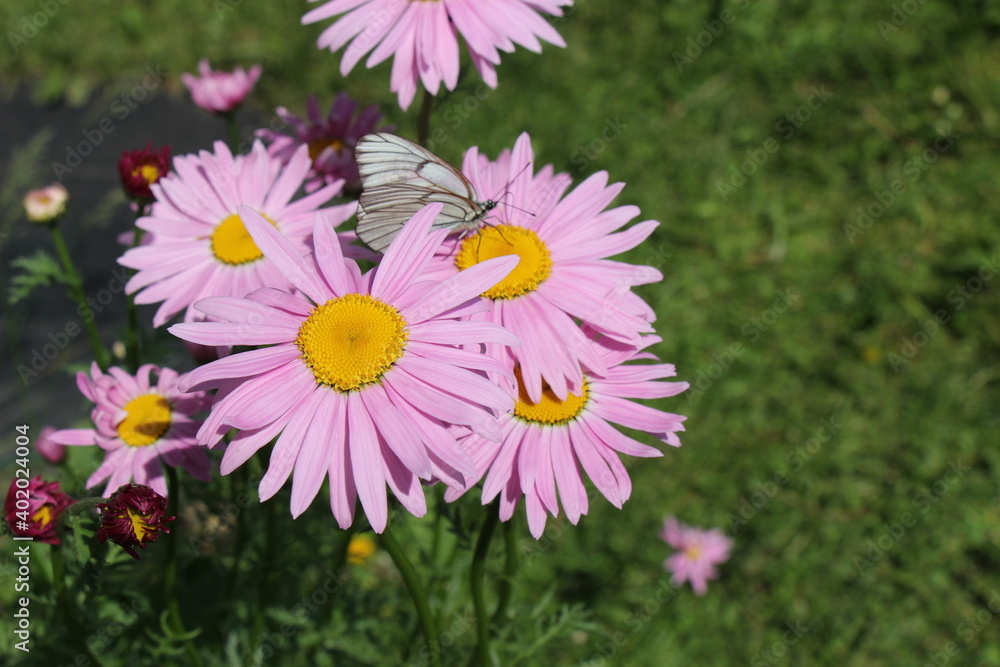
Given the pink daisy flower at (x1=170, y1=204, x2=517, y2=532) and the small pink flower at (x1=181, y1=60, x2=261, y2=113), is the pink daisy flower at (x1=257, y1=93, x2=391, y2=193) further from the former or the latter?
the pink daisy flower at (x1=170, y1=204, x2=517, y2=532)

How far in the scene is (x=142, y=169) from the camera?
174cm

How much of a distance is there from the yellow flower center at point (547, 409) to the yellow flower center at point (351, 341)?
0.93 ft

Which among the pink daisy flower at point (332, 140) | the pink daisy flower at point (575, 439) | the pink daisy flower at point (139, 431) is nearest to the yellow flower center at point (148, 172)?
the pink daisy flower at point (332, 140)

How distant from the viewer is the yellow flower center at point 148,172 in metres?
1.74

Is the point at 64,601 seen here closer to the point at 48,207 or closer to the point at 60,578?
the point at 60,578

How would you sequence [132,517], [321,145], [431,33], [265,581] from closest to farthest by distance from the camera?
[132,517] → [431,33] → [265,581] → [321,145]

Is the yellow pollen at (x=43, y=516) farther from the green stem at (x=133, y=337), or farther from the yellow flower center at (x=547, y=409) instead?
the yellow flower center at (x=547, y=409)

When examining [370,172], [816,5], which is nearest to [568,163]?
[816,5]

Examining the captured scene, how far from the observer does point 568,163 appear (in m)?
3.89

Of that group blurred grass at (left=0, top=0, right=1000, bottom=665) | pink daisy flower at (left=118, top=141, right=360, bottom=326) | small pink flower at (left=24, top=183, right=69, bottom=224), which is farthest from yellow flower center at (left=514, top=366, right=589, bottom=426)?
blurred grass at (left=0, top=0, right=1000, bottom=665)

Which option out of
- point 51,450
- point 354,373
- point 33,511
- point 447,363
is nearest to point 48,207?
point 51,450

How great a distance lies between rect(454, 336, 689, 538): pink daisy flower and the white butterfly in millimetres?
292

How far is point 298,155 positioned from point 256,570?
0.96m

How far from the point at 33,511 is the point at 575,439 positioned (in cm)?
89
